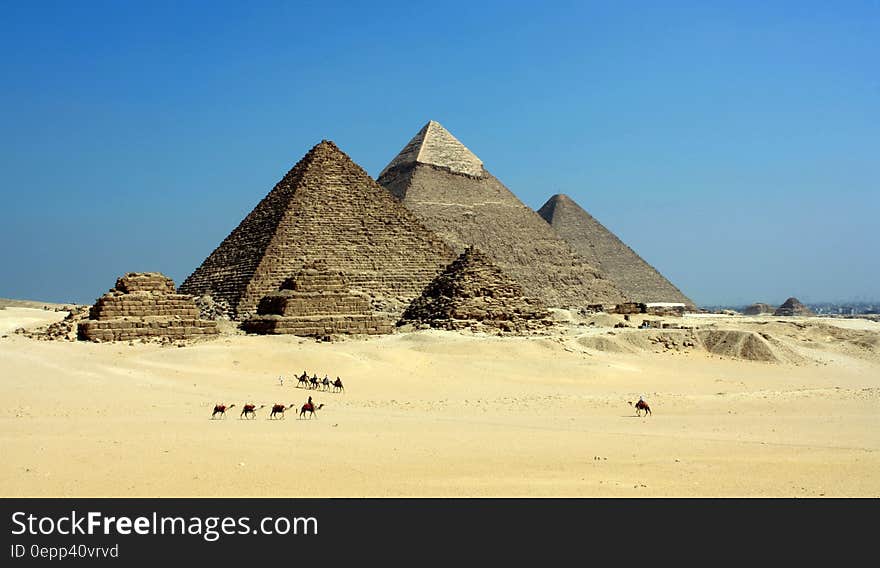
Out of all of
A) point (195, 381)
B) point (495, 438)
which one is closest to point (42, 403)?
point (195, 381)

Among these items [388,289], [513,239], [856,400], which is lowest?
[856,400]

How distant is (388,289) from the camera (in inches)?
1465

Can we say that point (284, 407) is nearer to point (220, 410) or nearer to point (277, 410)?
point (277, 410)

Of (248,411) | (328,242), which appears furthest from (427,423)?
(328,242)

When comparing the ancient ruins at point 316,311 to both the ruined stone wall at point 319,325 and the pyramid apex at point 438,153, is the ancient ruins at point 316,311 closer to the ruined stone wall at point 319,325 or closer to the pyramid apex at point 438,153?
the ruined stone wall at point 319,325

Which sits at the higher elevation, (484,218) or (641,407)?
(484,218)

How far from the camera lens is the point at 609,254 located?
7731 centimetres

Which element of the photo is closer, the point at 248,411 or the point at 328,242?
the point at 248,411

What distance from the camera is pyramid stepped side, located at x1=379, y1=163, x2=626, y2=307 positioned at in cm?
5956

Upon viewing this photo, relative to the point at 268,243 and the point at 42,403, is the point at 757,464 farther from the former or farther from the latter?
the point at 268,243

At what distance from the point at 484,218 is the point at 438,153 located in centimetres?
617

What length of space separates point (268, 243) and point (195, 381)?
21.7 m

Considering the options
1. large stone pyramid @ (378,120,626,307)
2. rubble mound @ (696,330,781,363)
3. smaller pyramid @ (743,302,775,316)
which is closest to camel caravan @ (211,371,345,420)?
rubble mound @ (696,330,781,363)

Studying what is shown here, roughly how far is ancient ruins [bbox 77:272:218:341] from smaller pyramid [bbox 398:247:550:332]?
7713 mm
